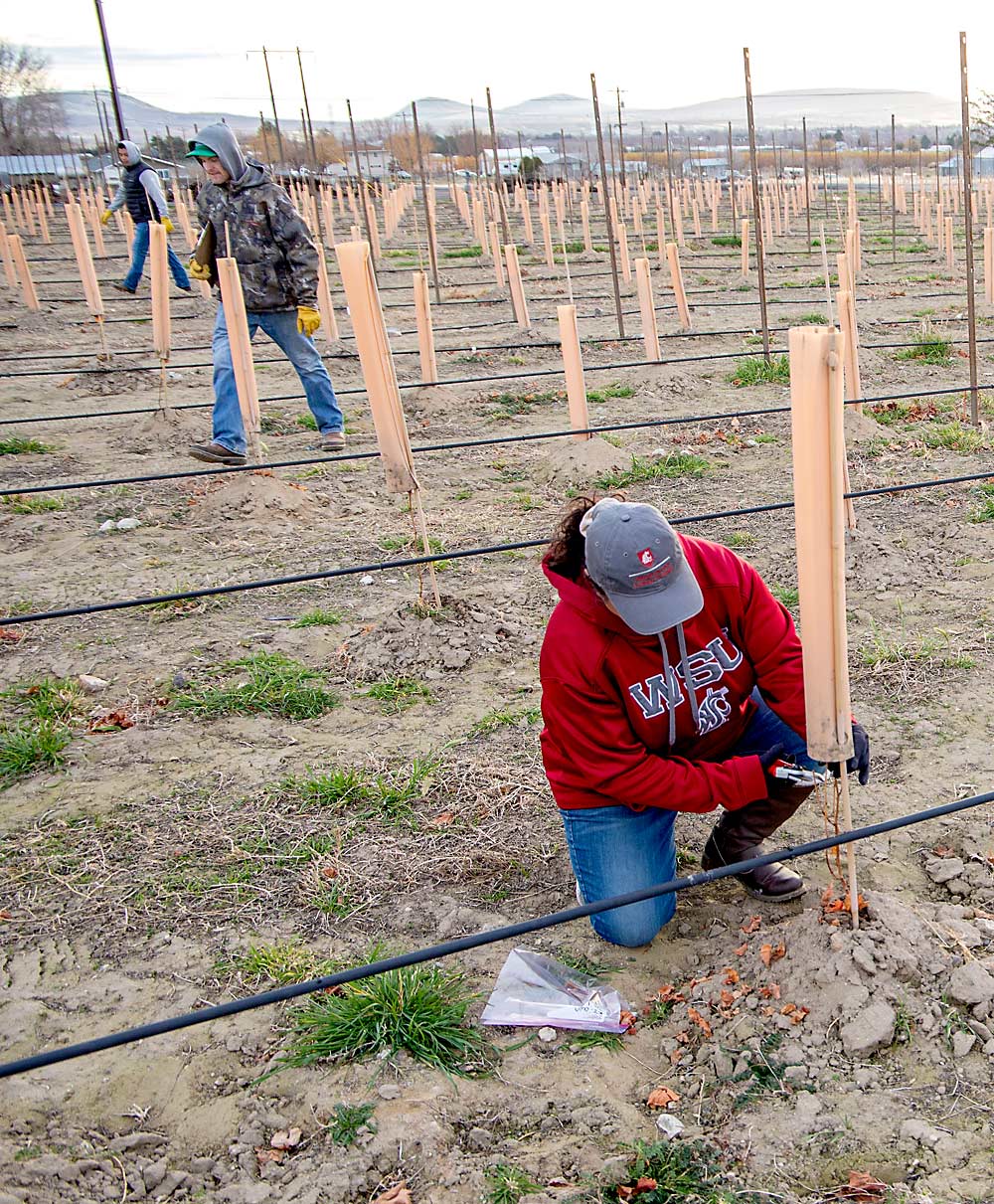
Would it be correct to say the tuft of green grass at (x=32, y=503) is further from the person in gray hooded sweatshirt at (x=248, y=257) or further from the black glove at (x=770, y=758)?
the black glove at (x=770, y=758)

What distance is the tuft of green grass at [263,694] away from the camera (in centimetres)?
357

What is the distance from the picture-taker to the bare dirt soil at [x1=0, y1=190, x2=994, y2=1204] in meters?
1.87

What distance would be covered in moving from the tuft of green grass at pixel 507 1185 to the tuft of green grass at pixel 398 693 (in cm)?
185

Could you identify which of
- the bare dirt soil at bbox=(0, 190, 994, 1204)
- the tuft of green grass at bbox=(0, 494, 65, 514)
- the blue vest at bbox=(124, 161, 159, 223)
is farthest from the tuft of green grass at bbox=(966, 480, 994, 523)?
the blue vest at bbox=(124, 161, 159, 223)

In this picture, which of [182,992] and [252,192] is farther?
[252,192]

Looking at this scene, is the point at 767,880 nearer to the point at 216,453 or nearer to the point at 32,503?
the point at 216,453

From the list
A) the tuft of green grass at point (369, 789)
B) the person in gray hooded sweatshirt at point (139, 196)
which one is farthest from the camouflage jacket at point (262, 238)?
the person in gray hooded sweatshirt at point (139, 196)

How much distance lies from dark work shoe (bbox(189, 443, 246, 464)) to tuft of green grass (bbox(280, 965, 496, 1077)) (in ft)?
12.6

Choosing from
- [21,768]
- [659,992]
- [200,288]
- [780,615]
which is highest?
[200,288]

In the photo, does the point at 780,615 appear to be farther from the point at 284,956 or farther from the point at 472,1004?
the point at 284,956

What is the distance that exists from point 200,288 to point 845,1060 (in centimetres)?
1465

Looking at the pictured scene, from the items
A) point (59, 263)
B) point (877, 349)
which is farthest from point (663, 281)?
point (59, 263)

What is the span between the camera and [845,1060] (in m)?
1.96

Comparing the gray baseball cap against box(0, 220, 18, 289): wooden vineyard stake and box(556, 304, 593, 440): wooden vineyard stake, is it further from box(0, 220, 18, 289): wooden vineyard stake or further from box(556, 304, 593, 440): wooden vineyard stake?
box(0, 220, 18, 289): wooden vineyard stake
